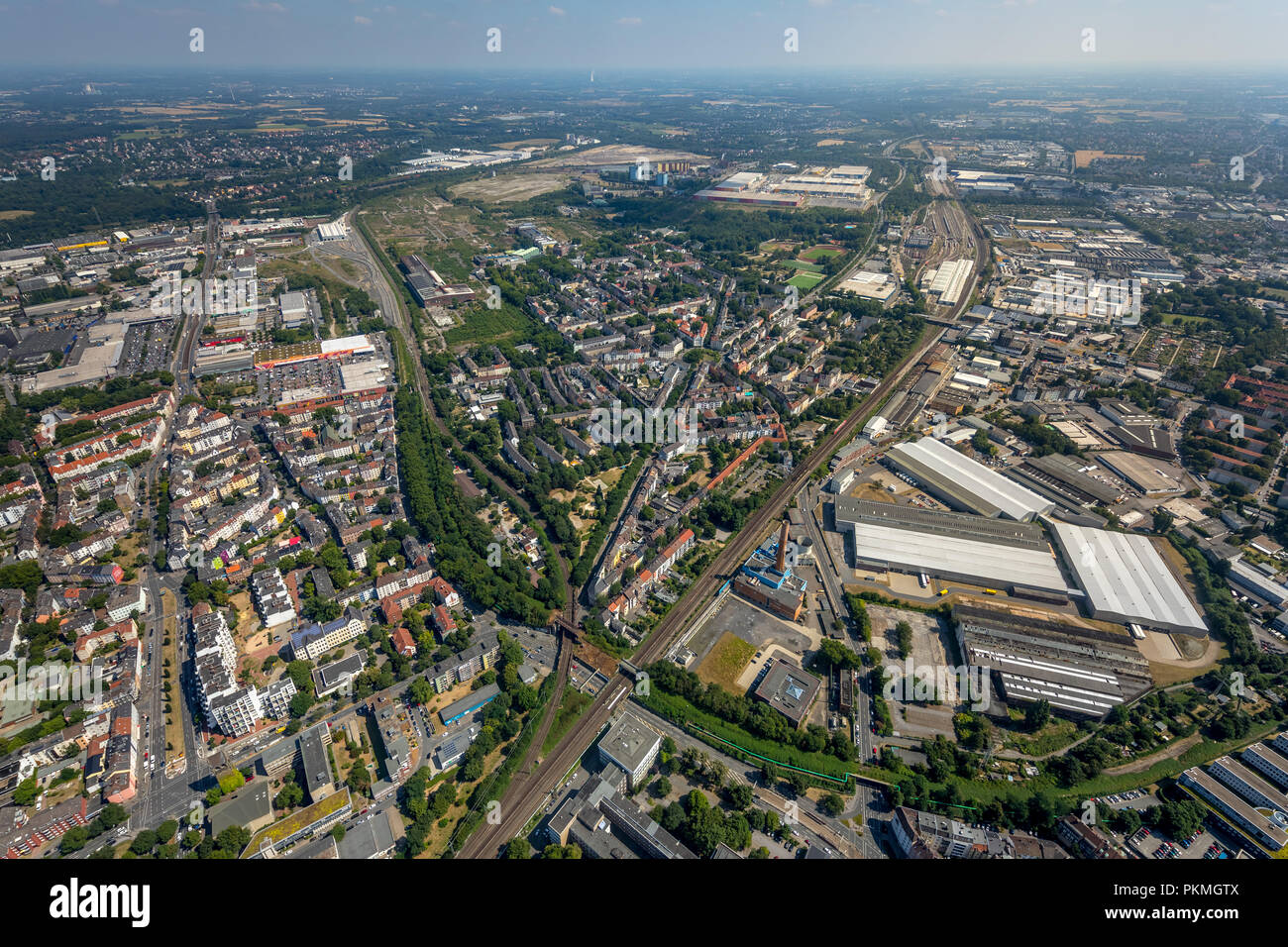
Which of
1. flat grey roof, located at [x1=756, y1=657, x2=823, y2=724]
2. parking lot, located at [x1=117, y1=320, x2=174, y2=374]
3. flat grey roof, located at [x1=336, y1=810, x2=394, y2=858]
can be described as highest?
parking lot, located at [x1=117, y1=320, x2=174, y2=374]

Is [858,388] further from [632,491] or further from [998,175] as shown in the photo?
[998,175]

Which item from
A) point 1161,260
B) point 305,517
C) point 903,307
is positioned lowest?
point 305,517

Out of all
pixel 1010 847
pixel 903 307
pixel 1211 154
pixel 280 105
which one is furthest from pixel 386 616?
pixel 280 105

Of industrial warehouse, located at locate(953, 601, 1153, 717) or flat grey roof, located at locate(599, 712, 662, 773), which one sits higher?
industrial warehouse, located at locate(953, 601, 1153, 717)

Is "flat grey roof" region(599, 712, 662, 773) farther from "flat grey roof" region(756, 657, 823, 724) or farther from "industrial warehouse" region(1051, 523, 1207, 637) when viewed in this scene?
"industrial warehouse" region(1051, 523, 1207, 637)

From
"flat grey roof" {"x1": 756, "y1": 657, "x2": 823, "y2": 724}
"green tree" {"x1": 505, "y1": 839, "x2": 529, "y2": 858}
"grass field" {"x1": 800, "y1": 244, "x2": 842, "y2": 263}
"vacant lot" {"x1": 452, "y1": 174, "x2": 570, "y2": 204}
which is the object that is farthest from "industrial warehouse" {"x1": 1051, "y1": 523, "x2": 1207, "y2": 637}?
"vacant lot" {"x1": 452, "y1": 174, "x2": 570, "y2": 204}

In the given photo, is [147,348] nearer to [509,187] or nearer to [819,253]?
[509,187]

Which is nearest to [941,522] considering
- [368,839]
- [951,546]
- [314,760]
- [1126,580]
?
[951,546]
